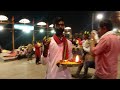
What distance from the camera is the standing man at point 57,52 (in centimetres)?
424

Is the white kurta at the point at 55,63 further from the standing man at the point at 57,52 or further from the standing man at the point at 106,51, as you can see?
the standing man at the point at 106,51

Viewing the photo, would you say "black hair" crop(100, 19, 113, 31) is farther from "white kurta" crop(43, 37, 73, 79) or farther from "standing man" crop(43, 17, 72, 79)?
"white kurta" crop(43, 37, 73, 79)

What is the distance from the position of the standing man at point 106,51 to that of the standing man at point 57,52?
0.54m

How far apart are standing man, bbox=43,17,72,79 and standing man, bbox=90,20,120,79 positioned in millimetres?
541

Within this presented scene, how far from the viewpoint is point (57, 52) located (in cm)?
429

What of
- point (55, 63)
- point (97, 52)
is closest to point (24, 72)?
point (55, 63)

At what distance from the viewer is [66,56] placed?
4.34m

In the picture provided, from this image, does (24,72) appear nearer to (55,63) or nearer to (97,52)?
(55,63)

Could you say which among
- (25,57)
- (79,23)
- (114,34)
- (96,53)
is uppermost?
(79,23)

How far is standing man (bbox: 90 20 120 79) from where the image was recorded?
4.26 m

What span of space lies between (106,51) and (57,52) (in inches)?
35.0
